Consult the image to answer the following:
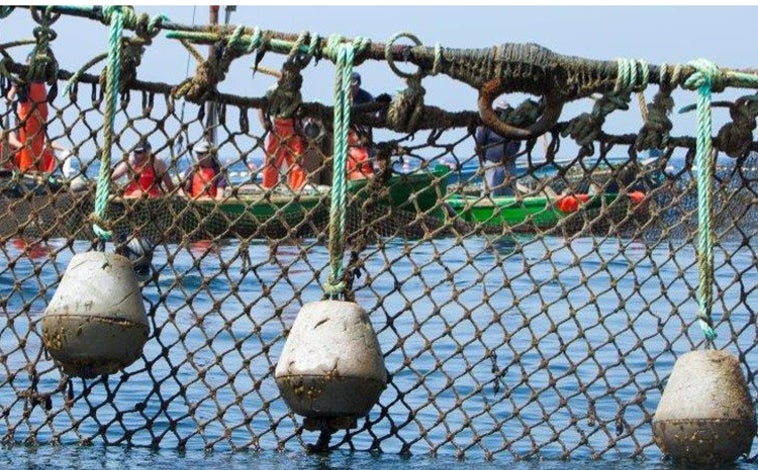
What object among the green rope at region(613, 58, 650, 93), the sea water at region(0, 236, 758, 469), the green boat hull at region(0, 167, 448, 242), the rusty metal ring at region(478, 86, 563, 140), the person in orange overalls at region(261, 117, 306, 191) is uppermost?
the green rope at region(613, 58, 650, 93)

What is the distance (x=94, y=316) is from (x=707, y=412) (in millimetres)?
2035

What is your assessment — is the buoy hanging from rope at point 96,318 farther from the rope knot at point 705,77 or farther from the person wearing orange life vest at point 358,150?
the rope knot at point 705,77

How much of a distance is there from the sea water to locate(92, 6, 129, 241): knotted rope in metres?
0.45

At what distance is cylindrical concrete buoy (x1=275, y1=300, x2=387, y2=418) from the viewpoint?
511 cm

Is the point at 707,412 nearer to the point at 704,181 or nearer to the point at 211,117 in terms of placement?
the point at 704,181

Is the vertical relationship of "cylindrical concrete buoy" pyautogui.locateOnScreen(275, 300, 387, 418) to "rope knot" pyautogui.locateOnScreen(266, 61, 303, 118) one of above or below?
below

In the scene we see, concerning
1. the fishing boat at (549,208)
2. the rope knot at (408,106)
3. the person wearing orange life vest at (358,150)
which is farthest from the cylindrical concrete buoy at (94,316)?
the fishing boat at (549,208)

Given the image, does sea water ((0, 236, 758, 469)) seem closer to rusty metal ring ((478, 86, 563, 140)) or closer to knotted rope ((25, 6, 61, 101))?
rusty metal ring ((478, 86, 563, 140))

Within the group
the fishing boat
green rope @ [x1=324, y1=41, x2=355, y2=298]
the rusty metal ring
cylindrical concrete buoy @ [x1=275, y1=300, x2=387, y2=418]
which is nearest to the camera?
cylindrical concrete buoy @ [x1=275, y1=300, x2=387, y2=418]

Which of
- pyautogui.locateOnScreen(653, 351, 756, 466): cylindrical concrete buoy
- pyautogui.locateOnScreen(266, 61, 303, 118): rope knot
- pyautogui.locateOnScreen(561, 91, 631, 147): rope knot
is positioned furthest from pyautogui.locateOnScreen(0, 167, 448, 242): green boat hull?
pyautogui.locateOnScreen(653, 351, 756, 466): cylindrical concrete buoy

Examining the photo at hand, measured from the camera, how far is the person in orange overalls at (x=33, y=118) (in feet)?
19.0

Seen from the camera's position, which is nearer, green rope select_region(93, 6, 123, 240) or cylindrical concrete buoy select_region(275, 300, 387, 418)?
cylindrical concrete buoy select_region(275, 300, 387, 418)

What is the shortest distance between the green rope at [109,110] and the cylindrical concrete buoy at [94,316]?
236mm

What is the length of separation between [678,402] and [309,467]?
1.44 m
